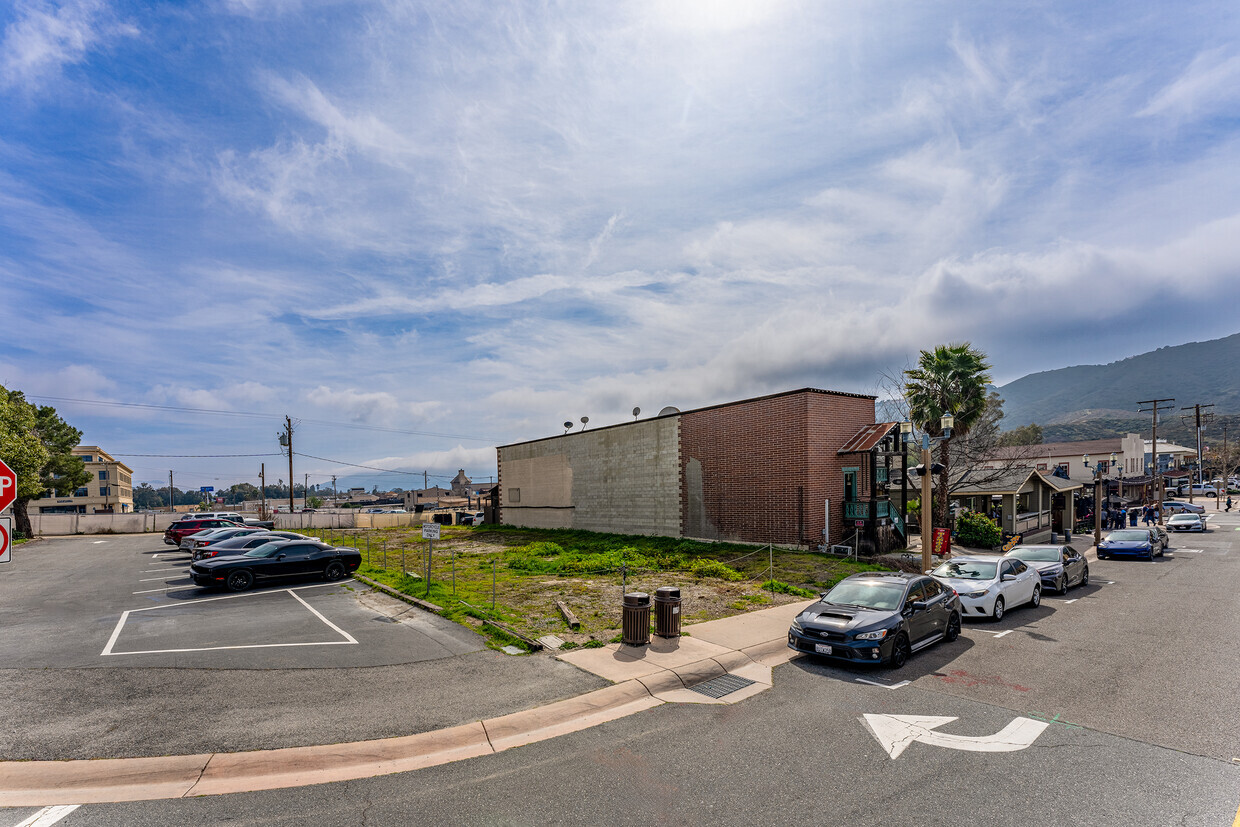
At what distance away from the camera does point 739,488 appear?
90.9 feet

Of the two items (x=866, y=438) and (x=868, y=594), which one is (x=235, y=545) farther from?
(x=866, y=438)

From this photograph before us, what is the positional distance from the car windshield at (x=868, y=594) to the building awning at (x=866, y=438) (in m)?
13.5

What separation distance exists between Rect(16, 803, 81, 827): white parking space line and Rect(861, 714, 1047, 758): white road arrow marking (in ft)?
29.1

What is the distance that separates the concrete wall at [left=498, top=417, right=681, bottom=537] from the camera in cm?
3228

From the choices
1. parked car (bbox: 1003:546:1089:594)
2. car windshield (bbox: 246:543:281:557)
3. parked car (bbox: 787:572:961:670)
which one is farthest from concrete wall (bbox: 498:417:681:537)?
parked car (bbox: 787:572:961:670)

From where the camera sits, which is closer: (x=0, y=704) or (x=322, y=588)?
(x=0, y=704)

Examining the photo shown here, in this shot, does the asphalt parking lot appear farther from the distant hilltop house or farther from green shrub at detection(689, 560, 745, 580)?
the distant hilltop house

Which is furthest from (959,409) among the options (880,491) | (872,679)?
(872,679)

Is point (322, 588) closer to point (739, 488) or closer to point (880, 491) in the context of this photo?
point (739, 488)

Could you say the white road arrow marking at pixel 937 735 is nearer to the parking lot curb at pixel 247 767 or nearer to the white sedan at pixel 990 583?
the parking lot curb at pixel 247 767

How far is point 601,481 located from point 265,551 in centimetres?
2038

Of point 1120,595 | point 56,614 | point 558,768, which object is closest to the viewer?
point 558,768

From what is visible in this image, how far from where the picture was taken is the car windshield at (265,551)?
19277 millimetres

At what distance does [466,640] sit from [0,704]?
6820 millimetres
